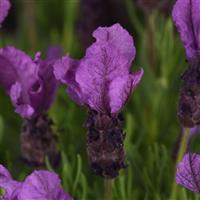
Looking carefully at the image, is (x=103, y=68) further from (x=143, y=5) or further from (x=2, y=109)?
(x=2, y=109)

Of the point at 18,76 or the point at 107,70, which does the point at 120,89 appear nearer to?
the point at 107,70

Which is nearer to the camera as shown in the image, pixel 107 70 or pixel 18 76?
pixel 107 70

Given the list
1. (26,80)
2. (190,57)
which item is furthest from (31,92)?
(190,57)

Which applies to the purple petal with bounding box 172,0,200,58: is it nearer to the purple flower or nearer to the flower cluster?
the flower cluster

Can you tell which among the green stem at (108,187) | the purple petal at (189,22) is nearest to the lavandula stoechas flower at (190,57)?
the purple petal at (189,22)

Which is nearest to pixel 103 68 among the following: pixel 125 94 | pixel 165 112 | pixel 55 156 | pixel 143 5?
pixel 125 94

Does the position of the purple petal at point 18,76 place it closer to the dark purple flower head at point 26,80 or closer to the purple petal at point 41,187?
the dark purple flower head at point 26,80
